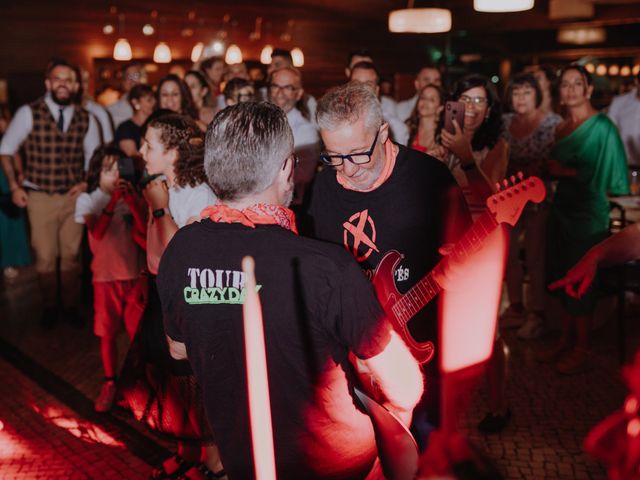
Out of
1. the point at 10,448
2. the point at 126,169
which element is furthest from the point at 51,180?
the point at 10,448

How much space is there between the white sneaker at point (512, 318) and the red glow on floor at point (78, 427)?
2854mm

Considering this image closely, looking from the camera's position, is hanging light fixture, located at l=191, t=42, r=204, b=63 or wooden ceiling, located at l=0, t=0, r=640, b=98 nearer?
hanging light fixture, located at l=191, t=42, r=204, b=63

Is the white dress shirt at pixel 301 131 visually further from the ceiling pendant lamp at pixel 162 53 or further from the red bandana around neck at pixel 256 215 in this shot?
the ceiling pendant lamp at pixel 162 53

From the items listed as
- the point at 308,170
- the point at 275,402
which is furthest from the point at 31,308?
the point at 275,402

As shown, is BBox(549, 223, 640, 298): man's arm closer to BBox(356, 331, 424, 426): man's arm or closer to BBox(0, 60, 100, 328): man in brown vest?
BBox(356, 331, 424, 426): man's arm

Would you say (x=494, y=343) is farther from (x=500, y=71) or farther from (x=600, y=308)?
(x=500, y=71)

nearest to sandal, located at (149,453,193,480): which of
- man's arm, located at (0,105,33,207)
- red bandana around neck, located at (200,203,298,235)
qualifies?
red bandana around neck, located at (200,203,298,235)

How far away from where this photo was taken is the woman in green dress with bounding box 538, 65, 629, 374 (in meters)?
4.49

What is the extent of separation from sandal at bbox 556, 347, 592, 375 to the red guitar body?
7.40 ft

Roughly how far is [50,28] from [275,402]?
11934 millimetres

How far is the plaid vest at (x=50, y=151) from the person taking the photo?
548cm

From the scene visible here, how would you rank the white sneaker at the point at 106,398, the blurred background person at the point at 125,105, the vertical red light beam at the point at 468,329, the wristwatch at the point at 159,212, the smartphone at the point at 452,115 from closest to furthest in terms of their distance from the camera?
the vertical red light beam at the point at 468,329 < the wristwatch at the point at 159,212 < the smartphone at the point at 452,115 < the white sneaker at the point at 106,398 < the blurred background person at the point at 125,105

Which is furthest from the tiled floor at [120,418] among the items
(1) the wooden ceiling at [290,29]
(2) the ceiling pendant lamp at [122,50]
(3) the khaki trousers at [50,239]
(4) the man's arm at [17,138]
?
(1) the wooden ceiling at [290,29]

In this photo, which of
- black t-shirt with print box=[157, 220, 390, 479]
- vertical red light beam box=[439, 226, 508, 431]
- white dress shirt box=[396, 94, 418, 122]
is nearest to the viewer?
black t-shirt with print box=[157, 220, 390, 479]
